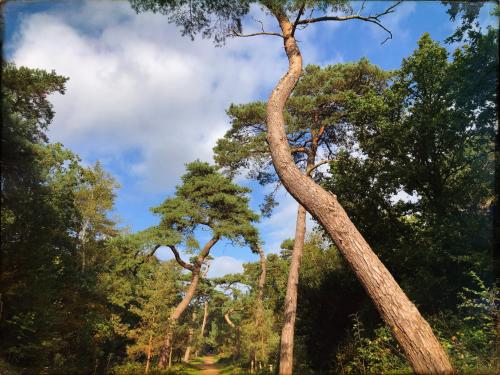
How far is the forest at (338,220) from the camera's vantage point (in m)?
6.74

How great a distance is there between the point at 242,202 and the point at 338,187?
33.6 ft

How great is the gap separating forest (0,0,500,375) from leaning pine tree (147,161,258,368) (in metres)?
0.26

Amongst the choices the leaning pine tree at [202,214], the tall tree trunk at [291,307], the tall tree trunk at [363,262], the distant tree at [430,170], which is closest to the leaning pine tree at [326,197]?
the tall tree trunk at [363,262]

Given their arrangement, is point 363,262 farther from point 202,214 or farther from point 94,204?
point 94,204

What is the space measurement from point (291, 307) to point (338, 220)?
26.1ft

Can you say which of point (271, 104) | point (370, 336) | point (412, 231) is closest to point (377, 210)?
point (412, 231)

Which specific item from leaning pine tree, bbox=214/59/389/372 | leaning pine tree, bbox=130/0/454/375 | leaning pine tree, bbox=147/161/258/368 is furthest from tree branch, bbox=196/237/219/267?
leaning pine tree, bbox=130/0/454/375

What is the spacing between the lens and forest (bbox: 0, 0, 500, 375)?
6742 millimetres

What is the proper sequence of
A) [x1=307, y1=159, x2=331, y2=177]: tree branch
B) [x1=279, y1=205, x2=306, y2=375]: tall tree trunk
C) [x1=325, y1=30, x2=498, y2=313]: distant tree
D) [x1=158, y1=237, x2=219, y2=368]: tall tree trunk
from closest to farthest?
[x1=325, y1=30, x2=498, y2=313]: distant tree, [x1=279, y1=205, x2=306, y2=375]: tall tree trunk, [x1=307, y1=159, x2=331, y2=177]: tree branch, [x1=158, y1=237, x2=219, y2=368]: tall tree trunk

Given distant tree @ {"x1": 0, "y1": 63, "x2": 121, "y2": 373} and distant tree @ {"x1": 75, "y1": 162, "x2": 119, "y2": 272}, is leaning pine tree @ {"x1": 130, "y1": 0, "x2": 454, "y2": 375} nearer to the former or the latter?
distant tree @ {"x1": 0, "y1": 63, "x2": 121, "y2": 373}

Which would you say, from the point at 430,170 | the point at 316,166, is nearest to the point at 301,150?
the point at 316,166

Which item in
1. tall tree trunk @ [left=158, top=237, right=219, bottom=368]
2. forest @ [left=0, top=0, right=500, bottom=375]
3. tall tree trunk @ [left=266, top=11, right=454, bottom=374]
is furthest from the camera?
tall tree trunk @ [left=158, top=237, right=219, bottom=368]

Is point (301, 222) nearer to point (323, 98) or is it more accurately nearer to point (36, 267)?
point (323, 98)

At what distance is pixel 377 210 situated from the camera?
13078 mm
